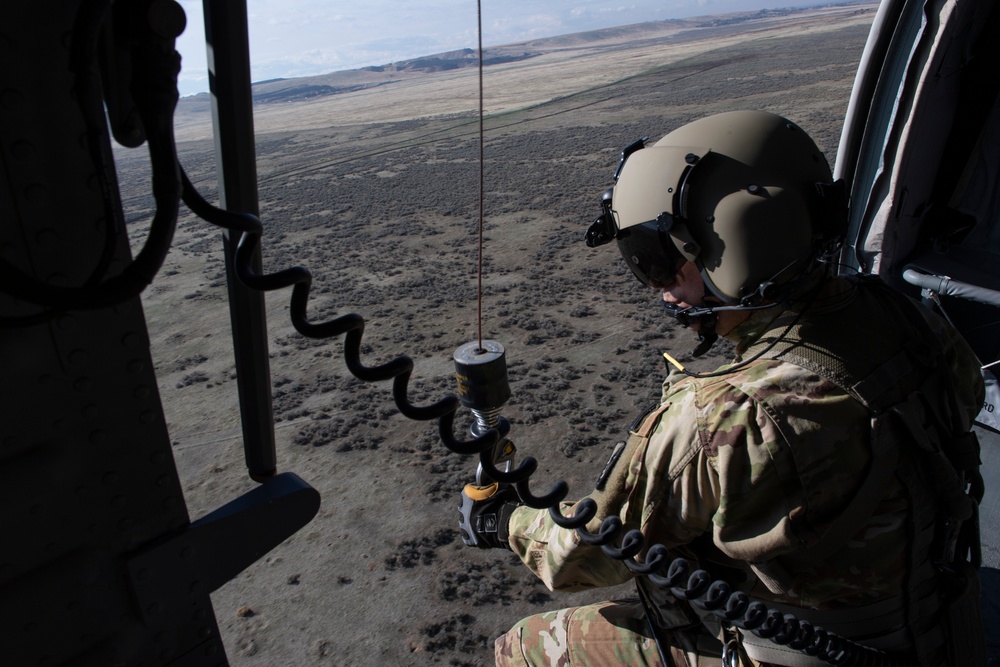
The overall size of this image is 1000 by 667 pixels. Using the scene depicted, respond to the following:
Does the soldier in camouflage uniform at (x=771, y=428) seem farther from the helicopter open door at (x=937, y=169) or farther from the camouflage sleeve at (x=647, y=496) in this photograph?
the helicopter open door at (x=937, y=169)

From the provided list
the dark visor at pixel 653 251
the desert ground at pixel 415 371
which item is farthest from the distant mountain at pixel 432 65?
the dark visor at pixel 653 251

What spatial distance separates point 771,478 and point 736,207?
2.18ft

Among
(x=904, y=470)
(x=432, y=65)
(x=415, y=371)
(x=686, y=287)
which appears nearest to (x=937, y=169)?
(x=686, y=287)

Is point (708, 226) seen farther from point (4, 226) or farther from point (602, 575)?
point (4, 226)

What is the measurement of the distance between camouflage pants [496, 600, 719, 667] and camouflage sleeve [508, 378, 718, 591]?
0.21m

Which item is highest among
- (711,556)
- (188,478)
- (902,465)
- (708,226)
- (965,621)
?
(708,226)

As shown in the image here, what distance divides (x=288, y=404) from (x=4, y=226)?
458cm

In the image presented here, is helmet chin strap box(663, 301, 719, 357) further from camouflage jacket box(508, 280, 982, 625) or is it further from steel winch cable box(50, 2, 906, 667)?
steel winch cable box(50, 2, 906, 667)

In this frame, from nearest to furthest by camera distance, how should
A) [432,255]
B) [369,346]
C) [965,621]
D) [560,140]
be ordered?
[965,621] → [369,346] → [432,255] → [560,140]

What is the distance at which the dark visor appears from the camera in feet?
6.42

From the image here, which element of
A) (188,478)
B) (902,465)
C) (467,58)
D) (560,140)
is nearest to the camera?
(902,465)

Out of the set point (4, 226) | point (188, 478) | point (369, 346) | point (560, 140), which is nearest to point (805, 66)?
point (560, 140)

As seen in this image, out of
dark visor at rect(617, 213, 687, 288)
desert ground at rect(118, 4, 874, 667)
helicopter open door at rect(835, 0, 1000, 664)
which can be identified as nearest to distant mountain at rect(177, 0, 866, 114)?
desert ground at rect(118, 4, 874, 667)

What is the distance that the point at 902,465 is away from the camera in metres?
1.67
